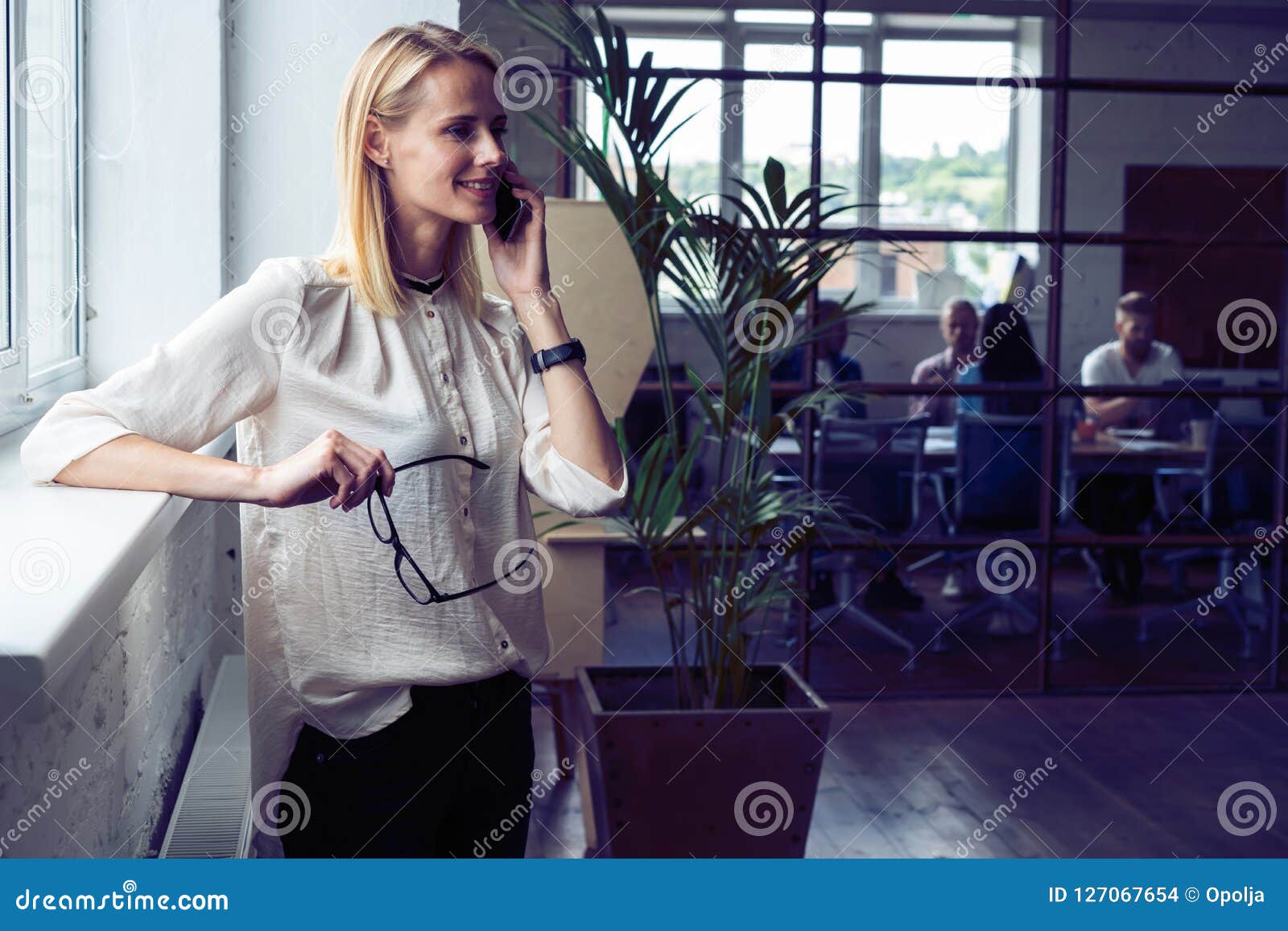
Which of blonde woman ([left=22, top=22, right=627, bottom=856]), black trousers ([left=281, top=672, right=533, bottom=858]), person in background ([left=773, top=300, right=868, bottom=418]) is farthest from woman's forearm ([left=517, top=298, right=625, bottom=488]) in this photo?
person in background ([left=773, top=300, right=868, bottom=418])

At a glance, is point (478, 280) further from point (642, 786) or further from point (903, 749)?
point (903, 749)

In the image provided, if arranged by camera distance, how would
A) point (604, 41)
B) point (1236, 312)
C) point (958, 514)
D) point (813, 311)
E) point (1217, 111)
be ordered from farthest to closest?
point (1217, 111), point (1236, 312), point (958, 514), point (813, 311), point (604, 41)

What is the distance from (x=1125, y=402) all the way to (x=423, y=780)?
405cm

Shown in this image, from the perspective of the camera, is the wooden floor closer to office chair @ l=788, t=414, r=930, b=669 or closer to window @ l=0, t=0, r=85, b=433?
office chair @ l=788, t=414, r=930, b=669

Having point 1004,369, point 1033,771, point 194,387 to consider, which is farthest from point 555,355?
point 1004,369

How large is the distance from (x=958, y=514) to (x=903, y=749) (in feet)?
3.90

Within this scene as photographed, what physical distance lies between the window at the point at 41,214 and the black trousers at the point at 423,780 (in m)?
0.70

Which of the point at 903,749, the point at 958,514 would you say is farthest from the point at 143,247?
the point at 958,514

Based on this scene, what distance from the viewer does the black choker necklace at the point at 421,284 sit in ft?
4.58

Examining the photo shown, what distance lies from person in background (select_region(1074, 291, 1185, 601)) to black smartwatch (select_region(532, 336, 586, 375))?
3.60m

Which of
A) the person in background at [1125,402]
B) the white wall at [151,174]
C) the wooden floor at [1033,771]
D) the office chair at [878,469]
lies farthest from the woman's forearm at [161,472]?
the person in background at [1125,402]

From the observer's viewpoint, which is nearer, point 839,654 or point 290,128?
point 290,128

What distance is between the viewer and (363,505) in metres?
1.35
